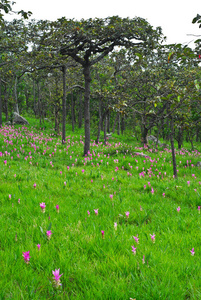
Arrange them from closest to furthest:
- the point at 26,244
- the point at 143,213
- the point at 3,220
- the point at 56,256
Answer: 1. the point at 56,256
2. the point at 26,244
3. the point at 3,220
4. the point at 143,213

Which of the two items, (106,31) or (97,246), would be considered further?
(106,31)

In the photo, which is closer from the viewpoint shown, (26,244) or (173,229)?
(26,244)

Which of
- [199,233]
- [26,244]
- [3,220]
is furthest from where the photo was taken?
[3,220]

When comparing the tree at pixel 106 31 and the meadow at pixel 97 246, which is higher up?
the tree at pixel 106 31

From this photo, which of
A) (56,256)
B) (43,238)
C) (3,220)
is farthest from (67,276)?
(3,220)

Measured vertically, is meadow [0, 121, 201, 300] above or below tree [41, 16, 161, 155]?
below

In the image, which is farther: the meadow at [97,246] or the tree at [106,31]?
the tree at [106,31]

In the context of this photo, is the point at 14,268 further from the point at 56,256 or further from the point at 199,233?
the point at 199,233

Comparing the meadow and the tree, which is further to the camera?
the tree

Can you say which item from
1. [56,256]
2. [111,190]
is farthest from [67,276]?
[111,190]

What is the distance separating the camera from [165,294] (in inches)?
69.4

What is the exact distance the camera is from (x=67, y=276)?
2.06 meters

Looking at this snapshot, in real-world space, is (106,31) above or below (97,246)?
above

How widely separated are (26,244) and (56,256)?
1.58 ft
